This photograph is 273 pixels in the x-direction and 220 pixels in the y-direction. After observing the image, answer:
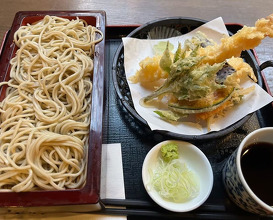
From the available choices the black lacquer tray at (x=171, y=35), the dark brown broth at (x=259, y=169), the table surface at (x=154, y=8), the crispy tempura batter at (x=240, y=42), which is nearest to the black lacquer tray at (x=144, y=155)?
the black lacquer tray at (x=171, y=35)

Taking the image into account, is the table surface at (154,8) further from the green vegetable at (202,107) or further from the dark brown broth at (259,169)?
the dark brown broth at (259,169)

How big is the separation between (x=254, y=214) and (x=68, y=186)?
3.03 feet

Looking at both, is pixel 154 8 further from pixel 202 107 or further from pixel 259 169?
pixel 259 169

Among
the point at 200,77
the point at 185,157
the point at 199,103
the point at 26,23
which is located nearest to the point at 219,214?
the point at 185,157

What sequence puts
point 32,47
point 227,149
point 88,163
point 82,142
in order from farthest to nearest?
1. point 32,47
2. point 227,149
3. point 82,142
4. point 88,163

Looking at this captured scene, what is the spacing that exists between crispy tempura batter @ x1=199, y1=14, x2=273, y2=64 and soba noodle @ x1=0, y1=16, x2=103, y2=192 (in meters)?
0.76

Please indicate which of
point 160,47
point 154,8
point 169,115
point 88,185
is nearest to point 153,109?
point 169,115

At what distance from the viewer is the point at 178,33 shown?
6.14 feet

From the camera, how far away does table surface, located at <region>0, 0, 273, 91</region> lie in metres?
2.36

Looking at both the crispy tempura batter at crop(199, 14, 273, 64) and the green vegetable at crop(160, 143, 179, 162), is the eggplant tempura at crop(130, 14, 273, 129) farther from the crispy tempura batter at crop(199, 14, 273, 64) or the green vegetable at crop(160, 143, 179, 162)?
the green vegetable at crop(160, 143, 179, 162)

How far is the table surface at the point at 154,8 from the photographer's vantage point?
236 centimetres

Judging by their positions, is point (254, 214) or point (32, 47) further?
point (32, 47)

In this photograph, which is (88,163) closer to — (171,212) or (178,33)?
(171,212)

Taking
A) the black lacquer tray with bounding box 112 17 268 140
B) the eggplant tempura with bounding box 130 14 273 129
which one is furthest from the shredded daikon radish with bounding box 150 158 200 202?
the eggplant tempura with bounding box 130 14 273 129
